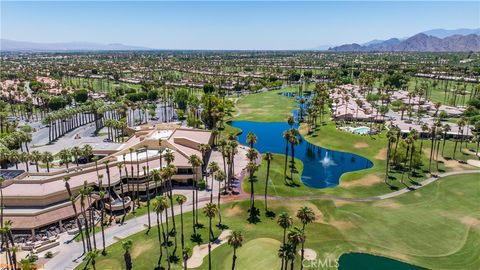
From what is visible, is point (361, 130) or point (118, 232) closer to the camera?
point (118, 232)

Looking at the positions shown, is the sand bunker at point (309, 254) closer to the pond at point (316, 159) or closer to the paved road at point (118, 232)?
the paved road at point (118, 232)

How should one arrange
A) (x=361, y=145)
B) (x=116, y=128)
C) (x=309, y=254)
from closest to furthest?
(x=309, y=254) → (x=116, y=128) → (x=361, y=145)

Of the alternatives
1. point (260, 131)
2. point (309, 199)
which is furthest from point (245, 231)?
point (260, 131)

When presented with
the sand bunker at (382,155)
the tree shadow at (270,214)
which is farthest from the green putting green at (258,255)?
the sand bunker at (382,155)

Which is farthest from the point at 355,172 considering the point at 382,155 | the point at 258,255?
the point at 258,255

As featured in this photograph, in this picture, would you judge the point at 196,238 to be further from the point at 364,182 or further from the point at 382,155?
the point at 382,155

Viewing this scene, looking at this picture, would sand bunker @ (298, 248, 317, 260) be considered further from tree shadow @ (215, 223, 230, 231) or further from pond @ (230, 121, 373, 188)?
pond @ (230, 121, 373, 188)

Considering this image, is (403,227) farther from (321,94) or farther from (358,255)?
(321,94)
